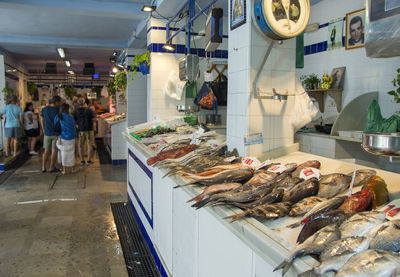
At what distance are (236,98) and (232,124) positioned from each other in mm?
272

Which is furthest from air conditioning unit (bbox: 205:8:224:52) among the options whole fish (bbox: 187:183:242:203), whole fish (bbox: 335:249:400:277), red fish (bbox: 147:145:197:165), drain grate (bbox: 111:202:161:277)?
whole fish (bbox: 335:249:400:277)

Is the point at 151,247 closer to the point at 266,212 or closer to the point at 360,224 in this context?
the point at 266,212

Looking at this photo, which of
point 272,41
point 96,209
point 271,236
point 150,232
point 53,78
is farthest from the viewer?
point 53,78

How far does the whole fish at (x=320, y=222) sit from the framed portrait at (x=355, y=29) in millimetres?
5369

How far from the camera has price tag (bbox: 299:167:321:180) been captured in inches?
91.6

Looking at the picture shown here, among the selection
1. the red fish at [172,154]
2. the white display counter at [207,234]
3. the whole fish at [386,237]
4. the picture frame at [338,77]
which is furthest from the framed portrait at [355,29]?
the whole fish at [386,237]

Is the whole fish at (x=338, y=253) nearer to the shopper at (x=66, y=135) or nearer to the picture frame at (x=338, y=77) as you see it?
the picture frame at (x=338, y=77)

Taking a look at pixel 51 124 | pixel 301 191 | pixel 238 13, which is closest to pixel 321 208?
pixel 301 191

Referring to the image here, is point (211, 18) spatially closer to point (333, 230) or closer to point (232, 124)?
point (232, 124)

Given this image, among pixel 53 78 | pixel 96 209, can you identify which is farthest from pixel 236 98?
pixel 53 78

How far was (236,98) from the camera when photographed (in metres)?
3.45

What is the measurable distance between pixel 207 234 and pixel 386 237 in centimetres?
124

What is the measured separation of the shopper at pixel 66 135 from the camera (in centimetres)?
794

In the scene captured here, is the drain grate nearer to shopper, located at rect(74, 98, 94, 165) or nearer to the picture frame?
shopper, located at rect(74, 98, 94, 165)
